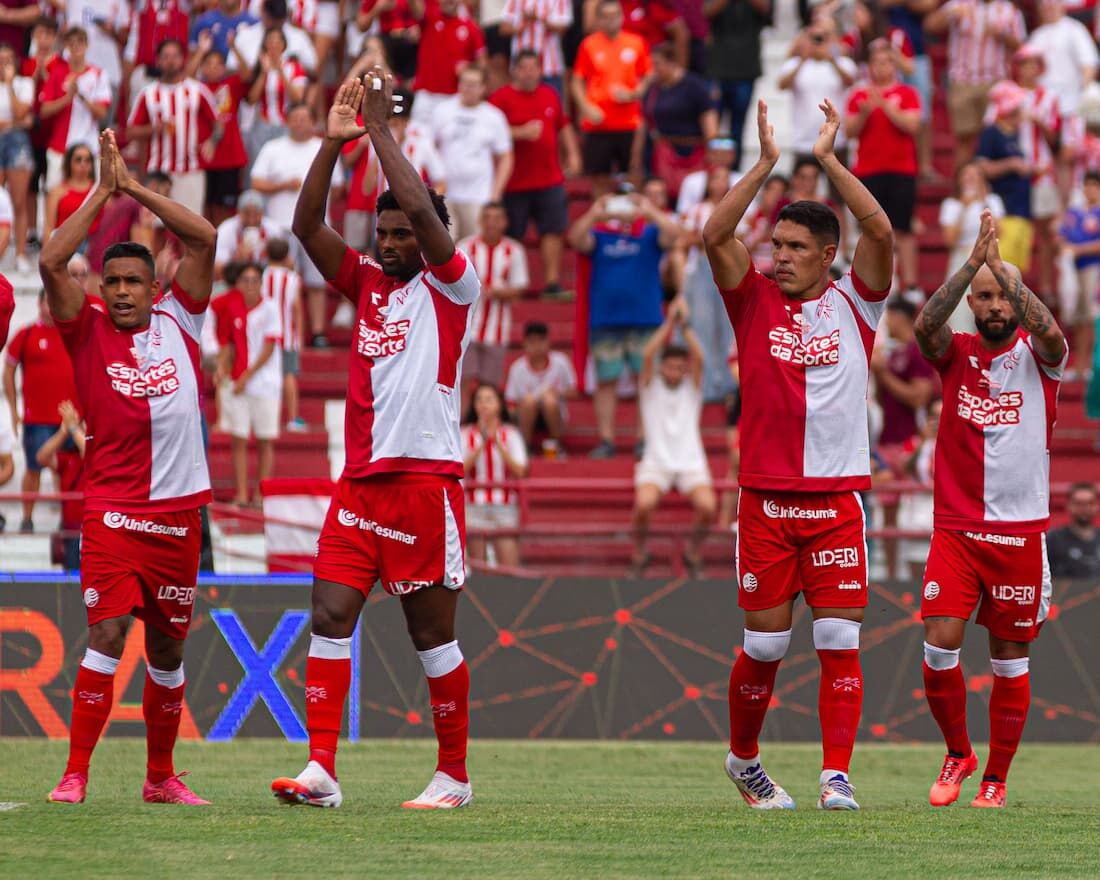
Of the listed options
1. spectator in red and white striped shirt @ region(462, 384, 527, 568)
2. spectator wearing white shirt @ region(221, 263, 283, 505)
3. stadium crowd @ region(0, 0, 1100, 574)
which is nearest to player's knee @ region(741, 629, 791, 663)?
stadium crowd @ region(0, 0, 1100, 574)

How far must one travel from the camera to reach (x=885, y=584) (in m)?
14.9

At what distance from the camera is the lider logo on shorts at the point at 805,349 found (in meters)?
8.77

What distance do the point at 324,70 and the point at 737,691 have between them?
1480 cm

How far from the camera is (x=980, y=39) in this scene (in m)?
21.8

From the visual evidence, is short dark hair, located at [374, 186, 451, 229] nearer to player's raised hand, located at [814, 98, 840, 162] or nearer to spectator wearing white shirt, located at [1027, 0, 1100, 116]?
player's raised hand, located at [814, 98, 840, 162]

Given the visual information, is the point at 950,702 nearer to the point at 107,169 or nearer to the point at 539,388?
the point at 107,169

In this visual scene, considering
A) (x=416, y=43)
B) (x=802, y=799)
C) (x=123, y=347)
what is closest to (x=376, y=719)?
(x=802, y=799)

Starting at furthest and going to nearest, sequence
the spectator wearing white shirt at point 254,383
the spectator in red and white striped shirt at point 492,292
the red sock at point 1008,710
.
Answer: the spectator in red and white striped shirt at point 492,292
the spectator wearing white shirt at point 254,383
the red sock at point 1008,710

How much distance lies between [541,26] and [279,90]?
9.48 feet

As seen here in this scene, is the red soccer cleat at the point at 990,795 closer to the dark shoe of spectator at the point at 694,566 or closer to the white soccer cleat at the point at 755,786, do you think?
the white soccer cleat at the point at 755,786

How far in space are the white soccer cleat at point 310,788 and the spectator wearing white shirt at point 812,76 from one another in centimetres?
1319

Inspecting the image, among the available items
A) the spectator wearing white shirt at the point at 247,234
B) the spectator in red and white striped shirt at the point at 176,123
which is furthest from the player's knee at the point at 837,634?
the spectator in red and white striped shirt at the point at 176,123

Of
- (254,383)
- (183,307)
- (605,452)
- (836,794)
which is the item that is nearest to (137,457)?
(183,307)

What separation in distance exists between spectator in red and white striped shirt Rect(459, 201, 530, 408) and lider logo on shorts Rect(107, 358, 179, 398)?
9.37 metres
